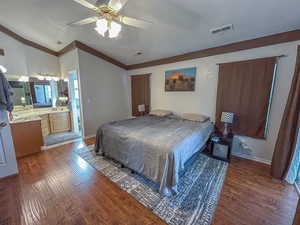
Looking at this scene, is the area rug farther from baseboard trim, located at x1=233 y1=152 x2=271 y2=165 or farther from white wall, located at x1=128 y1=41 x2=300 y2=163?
white wall, located at x1=128 y1=41 x2=300 y2=163

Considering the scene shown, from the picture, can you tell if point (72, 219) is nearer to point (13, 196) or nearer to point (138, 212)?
point (138, 212)

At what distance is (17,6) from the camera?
8.07 ft

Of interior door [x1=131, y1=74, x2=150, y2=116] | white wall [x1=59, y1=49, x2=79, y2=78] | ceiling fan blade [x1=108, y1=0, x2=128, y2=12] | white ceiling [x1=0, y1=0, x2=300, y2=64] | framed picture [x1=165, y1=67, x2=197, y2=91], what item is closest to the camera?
ceiling fan blade [x1=108, y1=0, x2=128, y2=12]

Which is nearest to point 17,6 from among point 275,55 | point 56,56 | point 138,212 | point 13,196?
point 56,56

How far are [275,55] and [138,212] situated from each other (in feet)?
11.3

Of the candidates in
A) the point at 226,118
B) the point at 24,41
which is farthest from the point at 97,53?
the point at 226,118

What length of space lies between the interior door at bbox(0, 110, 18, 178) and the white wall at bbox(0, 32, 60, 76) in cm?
220

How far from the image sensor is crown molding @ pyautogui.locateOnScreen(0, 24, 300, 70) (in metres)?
2.26

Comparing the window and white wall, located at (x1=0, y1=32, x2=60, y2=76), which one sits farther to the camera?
white wall, located at (x1=0, y1=32, x2=60, y2=76)

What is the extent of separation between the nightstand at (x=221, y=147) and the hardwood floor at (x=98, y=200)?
335mm

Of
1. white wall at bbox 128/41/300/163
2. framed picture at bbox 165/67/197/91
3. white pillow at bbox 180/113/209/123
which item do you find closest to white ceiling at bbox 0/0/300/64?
white wall at bbox 128/41/300/163

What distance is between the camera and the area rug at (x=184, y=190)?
1520 millimetres

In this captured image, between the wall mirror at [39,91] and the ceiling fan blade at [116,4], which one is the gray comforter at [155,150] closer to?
the ceiling fan blade at [116,4]

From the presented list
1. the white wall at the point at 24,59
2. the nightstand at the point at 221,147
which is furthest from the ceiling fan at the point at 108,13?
the white wall at the point at 24,59
